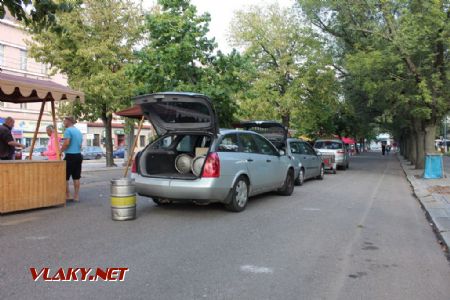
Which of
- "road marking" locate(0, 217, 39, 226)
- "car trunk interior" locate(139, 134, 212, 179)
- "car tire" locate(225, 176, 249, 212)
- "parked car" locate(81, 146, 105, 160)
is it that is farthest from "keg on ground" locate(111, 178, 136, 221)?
"parked car" locate(81, 146, 105, 160)

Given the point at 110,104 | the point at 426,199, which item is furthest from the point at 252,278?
the point at 110,104

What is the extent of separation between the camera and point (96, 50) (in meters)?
20.7

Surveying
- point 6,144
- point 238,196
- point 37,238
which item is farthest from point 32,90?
point 238,196

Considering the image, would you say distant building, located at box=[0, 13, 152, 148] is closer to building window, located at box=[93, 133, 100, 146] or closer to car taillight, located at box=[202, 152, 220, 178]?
building window, located at box=[93, 133, 100, 146]

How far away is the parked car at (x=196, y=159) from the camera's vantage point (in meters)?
7.42

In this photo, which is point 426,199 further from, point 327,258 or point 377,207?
point 327,258

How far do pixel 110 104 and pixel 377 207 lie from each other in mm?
16038

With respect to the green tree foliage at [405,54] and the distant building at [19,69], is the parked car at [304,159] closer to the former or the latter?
the green tree foliage at [405,54]

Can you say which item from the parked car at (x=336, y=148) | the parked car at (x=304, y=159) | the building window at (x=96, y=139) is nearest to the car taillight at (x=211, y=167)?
the parked car at (x=304, y=159)

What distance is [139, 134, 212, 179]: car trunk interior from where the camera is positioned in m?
8.20

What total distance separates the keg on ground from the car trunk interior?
0.87 m

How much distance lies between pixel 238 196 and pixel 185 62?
9.41 m

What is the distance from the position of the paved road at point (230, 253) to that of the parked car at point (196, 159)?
1.49 feet

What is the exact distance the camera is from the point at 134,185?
24.1 feet
